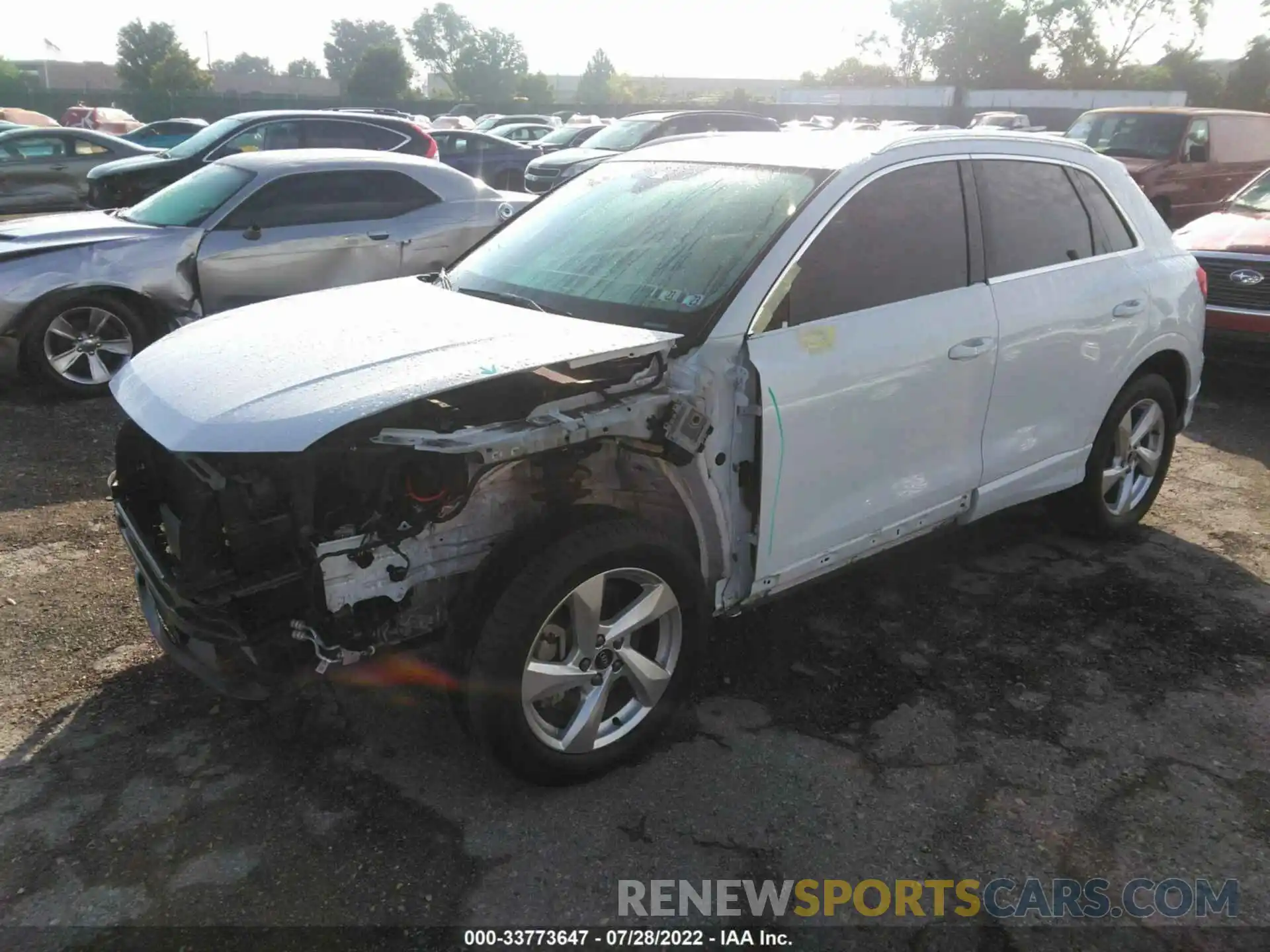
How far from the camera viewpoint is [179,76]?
178 ft

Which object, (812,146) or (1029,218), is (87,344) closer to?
(812,146)

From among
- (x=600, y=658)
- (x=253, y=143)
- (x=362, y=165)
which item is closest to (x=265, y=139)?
(x=253, y=143)

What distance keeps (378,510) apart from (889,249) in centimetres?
198

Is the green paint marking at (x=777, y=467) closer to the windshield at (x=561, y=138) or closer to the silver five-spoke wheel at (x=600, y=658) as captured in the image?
the silver five-spoke wheel at (x=600, y=658)

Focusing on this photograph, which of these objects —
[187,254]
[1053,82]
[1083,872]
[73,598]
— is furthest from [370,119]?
[1053,82]

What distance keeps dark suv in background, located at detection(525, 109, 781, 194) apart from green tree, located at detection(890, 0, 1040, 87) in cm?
5775

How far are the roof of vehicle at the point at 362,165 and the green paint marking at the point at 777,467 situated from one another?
532cm

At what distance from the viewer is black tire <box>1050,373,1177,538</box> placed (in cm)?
433

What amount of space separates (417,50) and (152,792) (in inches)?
5418

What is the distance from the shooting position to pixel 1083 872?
2596 millimetres

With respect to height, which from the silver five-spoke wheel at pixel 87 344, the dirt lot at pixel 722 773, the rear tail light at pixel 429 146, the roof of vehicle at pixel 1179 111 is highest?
the roof of vehicle at pixel 1179 111

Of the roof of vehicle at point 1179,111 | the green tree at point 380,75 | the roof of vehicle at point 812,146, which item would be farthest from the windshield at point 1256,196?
the green tree at point 380,75

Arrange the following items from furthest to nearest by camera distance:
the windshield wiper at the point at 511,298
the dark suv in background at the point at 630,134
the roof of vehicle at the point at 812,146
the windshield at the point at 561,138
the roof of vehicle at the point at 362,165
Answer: the windshield at the point at 561,138 → the dark suv in background at the point at 630,134 → the roof of vehicle at the point at 362,165 → the roof of vehicle at the point at 812,146 → the windshield wiper at the point at 511,298

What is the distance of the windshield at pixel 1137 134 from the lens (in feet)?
Answer: 40.6
